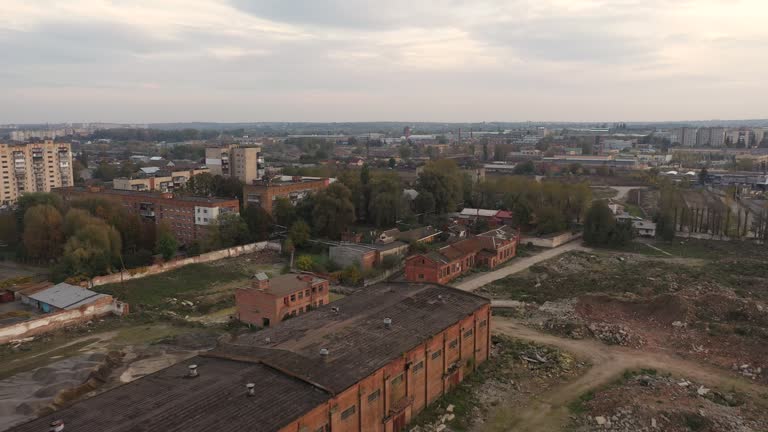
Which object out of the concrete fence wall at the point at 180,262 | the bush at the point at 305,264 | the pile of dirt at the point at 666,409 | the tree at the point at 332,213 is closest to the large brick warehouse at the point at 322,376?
the pile of dirt at the point at 666,409

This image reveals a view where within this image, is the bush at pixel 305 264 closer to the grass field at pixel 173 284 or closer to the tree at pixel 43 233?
the grass field at pixel 173 284

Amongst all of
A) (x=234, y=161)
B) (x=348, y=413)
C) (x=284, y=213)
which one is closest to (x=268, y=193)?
(x=284, y=213)

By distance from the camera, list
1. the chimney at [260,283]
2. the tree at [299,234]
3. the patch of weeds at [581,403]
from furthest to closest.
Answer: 1. the tree at [299,234]
2. the chimney at [260,283]
3. the patch of weeds at [581,403]

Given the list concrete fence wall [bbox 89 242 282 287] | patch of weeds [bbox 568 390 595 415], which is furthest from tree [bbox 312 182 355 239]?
patch of weeds [bbox 568 390 595 415]

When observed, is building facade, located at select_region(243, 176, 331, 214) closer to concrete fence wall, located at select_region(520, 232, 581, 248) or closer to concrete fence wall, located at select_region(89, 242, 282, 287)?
concrete fence wall, located at select_region(89, 242, 282, 287)

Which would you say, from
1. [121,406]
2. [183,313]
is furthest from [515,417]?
[183,313]

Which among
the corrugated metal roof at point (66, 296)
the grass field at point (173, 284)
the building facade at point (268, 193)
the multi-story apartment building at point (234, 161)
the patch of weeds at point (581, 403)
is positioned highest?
the multi-story apartment building at point (234, 161)
